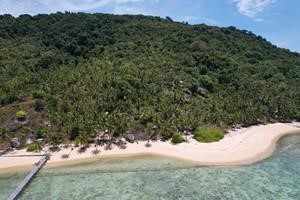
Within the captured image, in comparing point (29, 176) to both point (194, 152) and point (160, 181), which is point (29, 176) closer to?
point (160, 181)

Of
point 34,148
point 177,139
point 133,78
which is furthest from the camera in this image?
point 133,78

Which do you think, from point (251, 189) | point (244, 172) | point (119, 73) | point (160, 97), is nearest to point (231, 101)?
point (160, 97)

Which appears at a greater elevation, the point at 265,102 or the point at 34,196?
the point at 265,102

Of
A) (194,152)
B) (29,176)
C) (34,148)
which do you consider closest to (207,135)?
(194,152)

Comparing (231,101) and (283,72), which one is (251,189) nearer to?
(231,101)

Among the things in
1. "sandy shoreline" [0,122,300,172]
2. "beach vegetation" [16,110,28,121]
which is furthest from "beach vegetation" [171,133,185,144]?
"beach vegetation" [16,110,28,121]

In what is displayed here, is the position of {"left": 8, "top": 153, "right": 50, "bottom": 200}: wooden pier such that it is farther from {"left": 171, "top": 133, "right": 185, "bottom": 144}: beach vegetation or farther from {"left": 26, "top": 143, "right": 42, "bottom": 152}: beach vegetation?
{"left": 171, "top": 133, "right": 185, "bottom": 144}: beach vegetation

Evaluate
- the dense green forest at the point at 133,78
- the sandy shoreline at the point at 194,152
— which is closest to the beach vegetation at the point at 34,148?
the sandy shoreline at the point at 194,152
